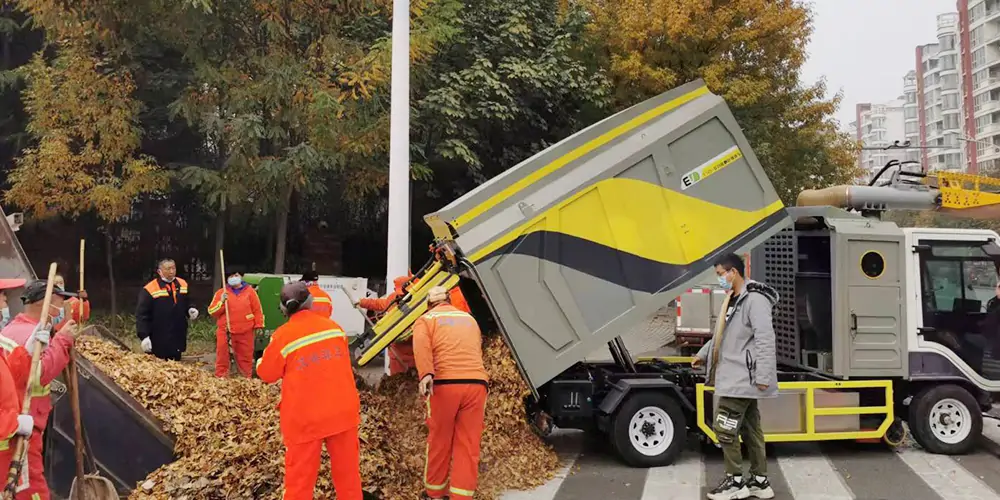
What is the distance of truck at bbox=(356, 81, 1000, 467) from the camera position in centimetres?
590

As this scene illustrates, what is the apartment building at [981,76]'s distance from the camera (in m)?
65.2

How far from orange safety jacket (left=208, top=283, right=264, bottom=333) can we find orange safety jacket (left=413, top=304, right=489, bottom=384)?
518 cm

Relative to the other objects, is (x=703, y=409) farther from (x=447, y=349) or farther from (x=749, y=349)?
(x=447, y=349)

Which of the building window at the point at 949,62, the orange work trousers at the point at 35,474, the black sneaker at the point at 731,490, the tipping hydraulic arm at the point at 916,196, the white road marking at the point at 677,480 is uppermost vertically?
Answer: the building window at the point at 949,62

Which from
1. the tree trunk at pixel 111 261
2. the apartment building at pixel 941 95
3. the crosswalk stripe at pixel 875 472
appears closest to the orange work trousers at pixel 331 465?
the crosswalk stripe at pixel 875 472

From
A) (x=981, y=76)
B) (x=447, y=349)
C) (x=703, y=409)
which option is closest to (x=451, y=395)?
(x=447, y=349)

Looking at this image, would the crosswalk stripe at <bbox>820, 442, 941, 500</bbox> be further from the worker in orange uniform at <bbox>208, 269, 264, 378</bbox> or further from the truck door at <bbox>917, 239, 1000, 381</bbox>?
the worker in orange uniform at <bbox>208, 269, 264, 378</bbox>

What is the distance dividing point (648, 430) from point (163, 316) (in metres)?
5.99

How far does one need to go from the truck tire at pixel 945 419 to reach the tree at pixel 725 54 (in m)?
10.9

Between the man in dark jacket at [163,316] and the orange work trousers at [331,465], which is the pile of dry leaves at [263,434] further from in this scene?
the man in dark jacket at [163,316]

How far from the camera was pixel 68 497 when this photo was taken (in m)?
4.67

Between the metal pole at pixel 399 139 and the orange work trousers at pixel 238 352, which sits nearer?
the metal pole at pixel 399 139

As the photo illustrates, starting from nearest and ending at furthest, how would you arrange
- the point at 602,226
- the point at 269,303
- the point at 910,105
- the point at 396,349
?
the point at 602,226 → the point at 396,349 → the point at 269,303 → the point at 910,105

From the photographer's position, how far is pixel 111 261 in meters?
15.7
